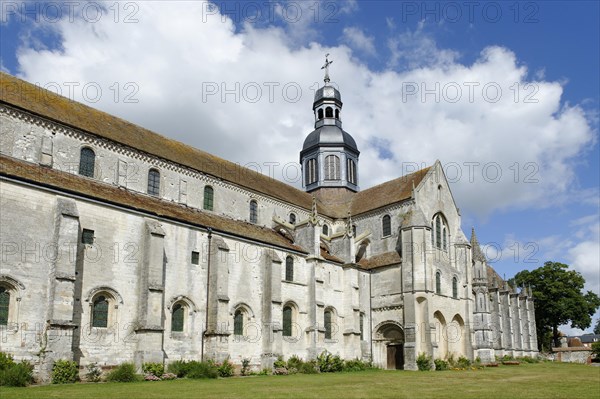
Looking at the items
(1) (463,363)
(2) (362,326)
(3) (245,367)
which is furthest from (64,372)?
(1) (463,363)

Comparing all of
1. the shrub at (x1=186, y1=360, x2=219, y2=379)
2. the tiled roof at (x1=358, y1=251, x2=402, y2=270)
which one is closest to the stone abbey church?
the tiled roof at (x1=358, y1=251, x2=402, y2=270)

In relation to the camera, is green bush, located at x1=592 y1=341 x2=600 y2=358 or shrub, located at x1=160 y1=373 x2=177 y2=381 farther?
green bush, located at x1=592 y1=341 x2=600 y2=358

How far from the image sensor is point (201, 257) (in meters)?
28.8

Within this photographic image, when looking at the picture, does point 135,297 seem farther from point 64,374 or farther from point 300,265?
point 300,265

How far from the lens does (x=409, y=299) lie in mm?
37188

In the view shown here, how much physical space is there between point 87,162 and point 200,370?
1262cm

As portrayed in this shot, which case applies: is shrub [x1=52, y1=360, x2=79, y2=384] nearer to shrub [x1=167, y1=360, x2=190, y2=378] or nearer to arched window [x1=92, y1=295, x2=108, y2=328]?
arched window [x1=92, y1=295, x2=108, y2=328]

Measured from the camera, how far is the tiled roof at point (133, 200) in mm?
23250

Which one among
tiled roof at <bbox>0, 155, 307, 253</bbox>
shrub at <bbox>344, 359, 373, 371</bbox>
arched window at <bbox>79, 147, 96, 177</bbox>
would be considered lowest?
shrub at <bbox>344, 359, 373, 371</bbox>

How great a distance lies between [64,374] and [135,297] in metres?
5.31

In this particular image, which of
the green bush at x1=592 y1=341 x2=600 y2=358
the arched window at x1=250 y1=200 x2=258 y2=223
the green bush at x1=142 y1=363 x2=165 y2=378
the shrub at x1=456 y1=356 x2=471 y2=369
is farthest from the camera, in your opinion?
the green bush at x1=592 y1=341 x2=600 y2=358

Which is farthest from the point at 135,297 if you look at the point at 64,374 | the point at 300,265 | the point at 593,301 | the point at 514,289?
the point at 593,301

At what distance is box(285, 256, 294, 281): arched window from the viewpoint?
33597mm

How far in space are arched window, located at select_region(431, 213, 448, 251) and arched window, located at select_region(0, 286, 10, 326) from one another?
97.5 feet
